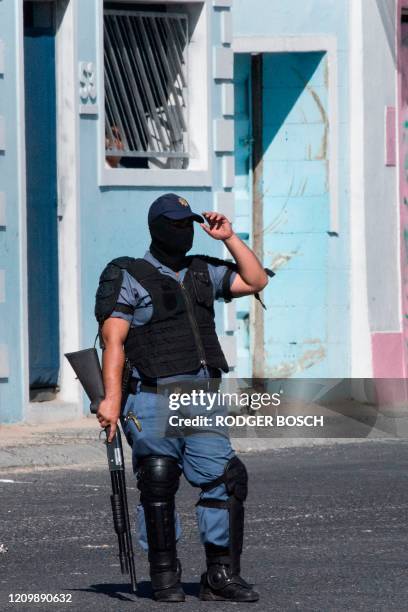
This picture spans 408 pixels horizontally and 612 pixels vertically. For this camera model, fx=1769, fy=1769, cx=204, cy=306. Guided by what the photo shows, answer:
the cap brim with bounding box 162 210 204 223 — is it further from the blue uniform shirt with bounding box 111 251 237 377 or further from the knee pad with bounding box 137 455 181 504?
the knee pad with bounding box 137 455 181 504

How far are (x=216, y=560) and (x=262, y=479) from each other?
4.53 m

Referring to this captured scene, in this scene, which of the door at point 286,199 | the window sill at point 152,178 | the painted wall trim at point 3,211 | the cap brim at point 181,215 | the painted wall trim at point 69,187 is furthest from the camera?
the door at point 286,199

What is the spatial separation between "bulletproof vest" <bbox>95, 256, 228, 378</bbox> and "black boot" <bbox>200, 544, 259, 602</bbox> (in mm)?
830

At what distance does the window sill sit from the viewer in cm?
1584

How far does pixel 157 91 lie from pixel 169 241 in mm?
8582

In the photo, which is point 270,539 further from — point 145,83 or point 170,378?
point 145,83

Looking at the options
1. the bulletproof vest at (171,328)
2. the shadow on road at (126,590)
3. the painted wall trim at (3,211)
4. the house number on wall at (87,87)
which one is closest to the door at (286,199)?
the house number on wall at (87,87)

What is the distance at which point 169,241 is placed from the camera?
811 cm

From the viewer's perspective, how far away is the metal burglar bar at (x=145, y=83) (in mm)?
16141

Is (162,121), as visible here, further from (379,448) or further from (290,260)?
(379,448)

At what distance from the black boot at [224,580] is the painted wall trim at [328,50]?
10.3 m

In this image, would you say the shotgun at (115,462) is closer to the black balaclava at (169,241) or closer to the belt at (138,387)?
the belt at (138,387)

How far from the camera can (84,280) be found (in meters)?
15.7

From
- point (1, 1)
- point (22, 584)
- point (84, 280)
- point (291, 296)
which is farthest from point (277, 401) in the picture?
Result: point (22, 584)
